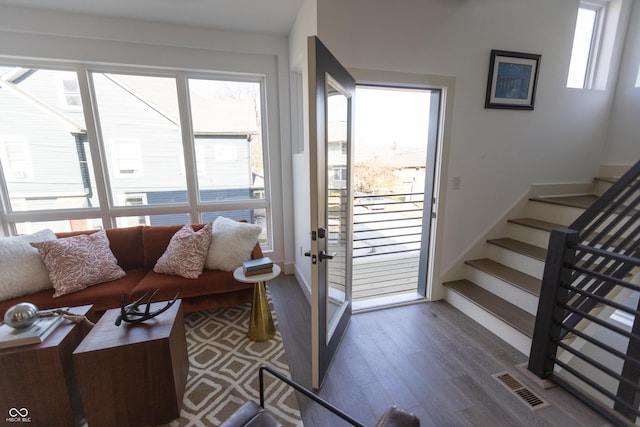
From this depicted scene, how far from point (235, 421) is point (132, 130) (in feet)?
9.95

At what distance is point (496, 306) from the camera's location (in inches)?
89.3

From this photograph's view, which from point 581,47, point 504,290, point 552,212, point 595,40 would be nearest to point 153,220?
point 504,290

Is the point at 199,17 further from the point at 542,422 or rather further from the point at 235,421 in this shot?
the point at 542,422

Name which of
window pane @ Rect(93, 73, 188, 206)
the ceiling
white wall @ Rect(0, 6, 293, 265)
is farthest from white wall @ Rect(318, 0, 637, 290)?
window pane @ Rect(93, 73, 188, 206)

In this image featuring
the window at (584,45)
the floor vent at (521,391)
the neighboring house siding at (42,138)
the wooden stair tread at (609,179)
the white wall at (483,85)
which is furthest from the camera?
the wooden stair tread at (609,179)

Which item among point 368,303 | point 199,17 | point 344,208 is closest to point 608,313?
point 368,303

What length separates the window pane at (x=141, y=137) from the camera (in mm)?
2812

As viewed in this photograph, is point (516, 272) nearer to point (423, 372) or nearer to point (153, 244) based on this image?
point (423, 372)

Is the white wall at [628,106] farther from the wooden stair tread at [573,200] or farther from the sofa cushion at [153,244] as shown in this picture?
the sofa cushion at [153,244]

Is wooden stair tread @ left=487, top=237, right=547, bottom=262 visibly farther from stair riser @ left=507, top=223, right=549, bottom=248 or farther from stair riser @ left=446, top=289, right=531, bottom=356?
stair riser @ left=446, top=289, right=531, bottom=356

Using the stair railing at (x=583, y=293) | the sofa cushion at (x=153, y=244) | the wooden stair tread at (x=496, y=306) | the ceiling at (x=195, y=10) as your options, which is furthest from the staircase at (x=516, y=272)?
the ceiling at (x=195, y=10)

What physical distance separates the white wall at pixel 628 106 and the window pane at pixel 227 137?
3.83m

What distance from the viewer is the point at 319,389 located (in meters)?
1.66

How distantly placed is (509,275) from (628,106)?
2172 mm
